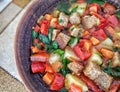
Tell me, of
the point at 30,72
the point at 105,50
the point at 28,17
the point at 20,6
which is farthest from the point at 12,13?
the point at 105,50

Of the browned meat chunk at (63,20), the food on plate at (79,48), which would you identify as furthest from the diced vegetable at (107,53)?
the browned meat chunk at (63,20)

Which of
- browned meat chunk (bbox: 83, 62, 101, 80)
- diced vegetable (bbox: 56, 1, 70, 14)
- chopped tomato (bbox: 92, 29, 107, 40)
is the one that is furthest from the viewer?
diced vegetable (bbox: 56, 1, 70, 14)

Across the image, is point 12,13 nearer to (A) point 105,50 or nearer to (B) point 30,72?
(B) point 30,72

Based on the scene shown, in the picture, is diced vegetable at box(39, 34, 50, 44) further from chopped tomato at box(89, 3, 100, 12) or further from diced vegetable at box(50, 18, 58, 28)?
chopped tomato at box(89, 3, 100, 12)

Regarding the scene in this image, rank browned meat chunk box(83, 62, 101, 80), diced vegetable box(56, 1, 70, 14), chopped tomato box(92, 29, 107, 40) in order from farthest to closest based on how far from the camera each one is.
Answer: diced vegetable box(56, 1, 70, 14)
chopped tomato box(92, 29, 107, 40)
browned meat chunk box(83, 62, 101, 80)

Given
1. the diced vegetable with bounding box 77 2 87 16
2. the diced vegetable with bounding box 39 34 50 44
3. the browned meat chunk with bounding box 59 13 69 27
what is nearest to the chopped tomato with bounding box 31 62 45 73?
the diced vegetable with bounding box 39 34 50 44

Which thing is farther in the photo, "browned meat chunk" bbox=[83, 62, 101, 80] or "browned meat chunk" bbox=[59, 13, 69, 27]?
"browned meat chunk" bbox=[59, 13, 69, 27]

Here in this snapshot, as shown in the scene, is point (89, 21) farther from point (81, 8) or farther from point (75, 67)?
point (75, 67)
